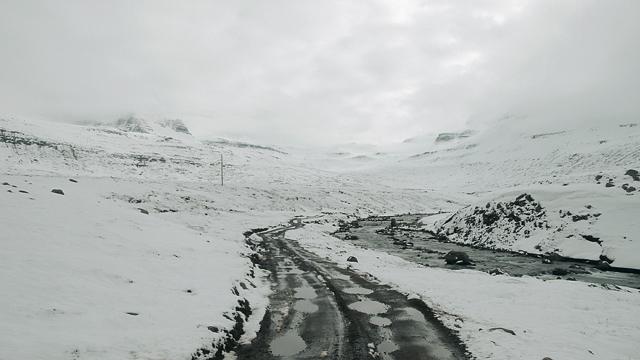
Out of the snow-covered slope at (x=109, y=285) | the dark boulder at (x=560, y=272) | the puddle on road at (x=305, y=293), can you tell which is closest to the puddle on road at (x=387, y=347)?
the snow-covered slope at (x=109, y=285)

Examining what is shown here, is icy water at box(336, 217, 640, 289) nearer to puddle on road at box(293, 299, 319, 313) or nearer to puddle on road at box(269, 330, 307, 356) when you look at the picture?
puddle on road at box(293, 299, 319, 313)

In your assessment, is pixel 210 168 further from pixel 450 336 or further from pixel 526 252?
pixel 450 336

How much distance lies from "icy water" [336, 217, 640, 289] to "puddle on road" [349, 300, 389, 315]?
44.4ft

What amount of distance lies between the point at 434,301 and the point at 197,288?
9879 millimetres

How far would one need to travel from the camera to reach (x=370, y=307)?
17.3 m

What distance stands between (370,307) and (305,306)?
8.73 ft

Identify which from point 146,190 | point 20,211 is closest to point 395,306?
point 20,211

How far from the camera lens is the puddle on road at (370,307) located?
16.7 m

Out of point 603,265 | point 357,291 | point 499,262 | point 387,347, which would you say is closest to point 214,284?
point 357,291

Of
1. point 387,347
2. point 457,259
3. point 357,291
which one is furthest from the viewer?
point 457,259

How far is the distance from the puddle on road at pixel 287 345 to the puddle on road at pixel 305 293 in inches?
209

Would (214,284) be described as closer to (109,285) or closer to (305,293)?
(305,293)

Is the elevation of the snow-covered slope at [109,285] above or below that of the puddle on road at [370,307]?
above

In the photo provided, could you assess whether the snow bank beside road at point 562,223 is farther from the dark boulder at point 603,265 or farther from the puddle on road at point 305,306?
the puddle on road at point 305,306
